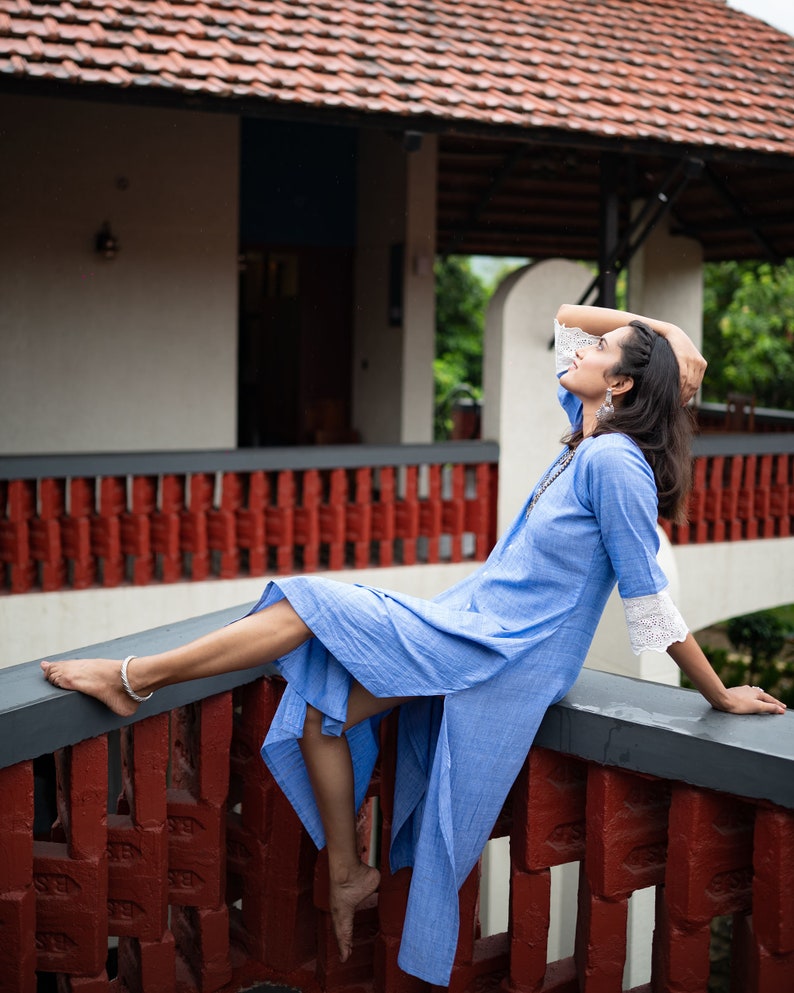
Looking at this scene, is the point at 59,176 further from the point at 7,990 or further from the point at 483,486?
the point at 7,990

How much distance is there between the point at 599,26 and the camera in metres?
9.04

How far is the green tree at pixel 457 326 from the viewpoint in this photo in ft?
78.1

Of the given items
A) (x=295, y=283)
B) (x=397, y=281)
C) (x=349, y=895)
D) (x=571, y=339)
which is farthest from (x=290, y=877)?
(x=295, y=283)

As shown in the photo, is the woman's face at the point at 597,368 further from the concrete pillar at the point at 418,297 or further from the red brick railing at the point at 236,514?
the concrete pillar at the point at 418,297

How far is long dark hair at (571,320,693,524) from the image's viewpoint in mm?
2328

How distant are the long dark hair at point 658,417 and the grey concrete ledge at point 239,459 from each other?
4.71m

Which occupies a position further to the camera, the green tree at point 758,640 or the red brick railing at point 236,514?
the green tree at point 758,640

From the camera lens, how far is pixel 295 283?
36.6 feet

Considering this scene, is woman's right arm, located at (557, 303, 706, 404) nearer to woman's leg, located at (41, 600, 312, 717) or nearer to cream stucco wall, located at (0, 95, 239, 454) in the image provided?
woman's leg, located at (41, 600, 312, 717)

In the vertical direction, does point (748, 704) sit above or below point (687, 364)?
below

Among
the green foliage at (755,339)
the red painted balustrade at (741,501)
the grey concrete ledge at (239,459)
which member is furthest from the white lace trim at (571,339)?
the green foliage at (755,339)

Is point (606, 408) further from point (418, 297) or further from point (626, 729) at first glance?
point (418, 297)

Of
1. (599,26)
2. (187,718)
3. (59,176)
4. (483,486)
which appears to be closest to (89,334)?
(59,176)

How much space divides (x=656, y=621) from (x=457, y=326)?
2302 centimetres
